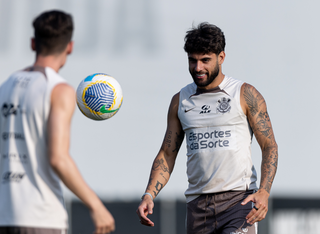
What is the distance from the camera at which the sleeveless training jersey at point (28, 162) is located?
Result: 105 inches

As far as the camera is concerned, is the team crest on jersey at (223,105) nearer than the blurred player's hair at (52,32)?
No

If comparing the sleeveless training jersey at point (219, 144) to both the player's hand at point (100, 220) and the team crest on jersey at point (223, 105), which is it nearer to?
the team crest on jersey at point (223, 105)

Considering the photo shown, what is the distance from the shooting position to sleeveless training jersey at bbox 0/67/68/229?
2.66 m

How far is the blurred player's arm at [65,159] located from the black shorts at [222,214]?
5.27ft

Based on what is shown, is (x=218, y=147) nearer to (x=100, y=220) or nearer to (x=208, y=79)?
(x=208, y=79)

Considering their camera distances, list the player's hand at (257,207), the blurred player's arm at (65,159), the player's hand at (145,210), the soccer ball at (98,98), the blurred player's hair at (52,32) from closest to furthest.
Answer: the blurred player's arm at (65,159) → the blurred player's hair at (52,32) → the player's hand at (257,207) → the player's hand at (145,210) → the soccer ball at (98,98)

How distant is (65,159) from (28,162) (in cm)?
26

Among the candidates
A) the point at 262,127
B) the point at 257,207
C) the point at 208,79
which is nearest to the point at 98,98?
the point at 208,79

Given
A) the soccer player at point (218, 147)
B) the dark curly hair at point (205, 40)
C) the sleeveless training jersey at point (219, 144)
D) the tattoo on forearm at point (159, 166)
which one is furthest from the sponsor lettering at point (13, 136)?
the dark curly hair at point (205, 40)

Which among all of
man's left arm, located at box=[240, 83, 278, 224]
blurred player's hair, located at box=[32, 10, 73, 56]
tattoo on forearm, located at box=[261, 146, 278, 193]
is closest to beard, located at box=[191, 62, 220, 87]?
man's left arm, located at box=[240, 83, 278, 224]

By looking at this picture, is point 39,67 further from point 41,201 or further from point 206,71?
point 206,71

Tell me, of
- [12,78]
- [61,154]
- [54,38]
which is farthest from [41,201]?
[54,38]

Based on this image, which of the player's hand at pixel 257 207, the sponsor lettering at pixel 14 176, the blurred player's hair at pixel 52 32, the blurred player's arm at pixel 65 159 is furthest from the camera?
the player's hand at pixel 257 207

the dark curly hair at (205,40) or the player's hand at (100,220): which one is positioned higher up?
the dark curly hair at (205,40)
